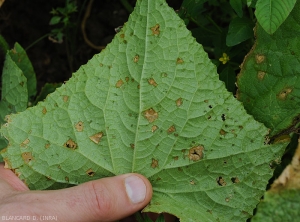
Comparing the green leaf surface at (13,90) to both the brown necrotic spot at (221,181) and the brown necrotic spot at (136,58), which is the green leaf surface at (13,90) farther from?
the brown necrotic spot at (221,181)

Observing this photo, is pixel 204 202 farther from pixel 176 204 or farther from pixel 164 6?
pixel 164 6

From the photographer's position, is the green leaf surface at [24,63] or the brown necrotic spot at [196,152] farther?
the green leaf surface at [24,63]

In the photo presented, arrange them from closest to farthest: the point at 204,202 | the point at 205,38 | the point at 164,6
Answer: the point at 164,6, the point at 204,202, the point at 205,38

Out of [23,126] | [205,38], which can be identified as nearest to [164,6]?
[205,38]

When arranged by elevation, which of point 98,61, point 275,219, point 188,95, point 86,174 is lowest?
point 275,219

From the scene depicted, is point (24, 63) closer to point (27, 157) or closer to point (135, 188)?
point (27, 157)

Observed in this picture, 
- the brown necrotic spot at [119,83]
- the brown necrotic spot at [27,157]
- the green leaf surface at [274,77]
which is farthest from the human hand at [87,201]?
the green leaf surface at [274,77]

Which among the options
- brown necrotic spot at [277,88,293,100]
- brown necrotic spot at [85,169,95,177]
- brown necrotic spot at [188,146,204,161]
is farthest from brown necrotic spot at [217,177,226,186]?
brown necrotic spot at [85,169,95,177]
